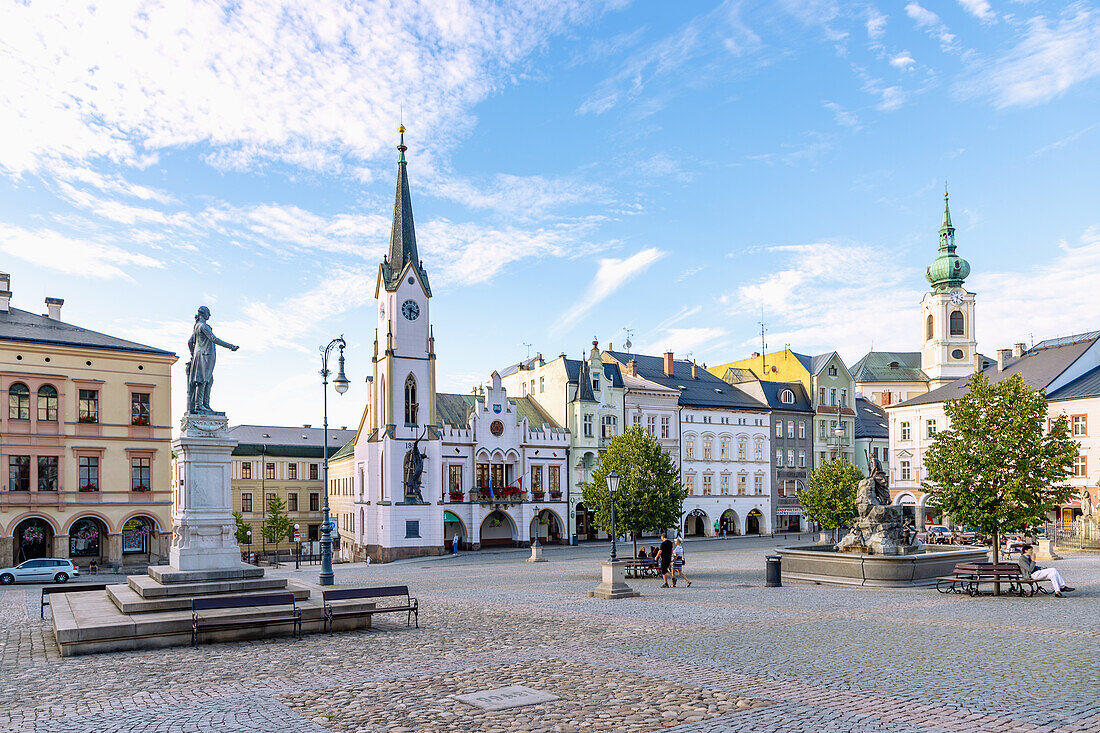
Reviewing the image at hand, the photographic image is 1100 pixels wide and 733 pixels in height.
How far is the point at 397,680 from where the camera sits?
40.3 ft

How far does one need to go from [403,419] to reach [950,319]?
73.9 m

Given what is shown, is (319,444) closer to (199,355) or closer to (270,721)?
(199,355)

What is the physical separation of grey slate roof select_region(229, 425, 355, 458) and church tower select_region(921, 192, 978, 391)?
6867 cm

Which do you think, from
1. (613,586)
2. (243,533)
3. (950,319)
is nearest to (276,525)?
(243,533)

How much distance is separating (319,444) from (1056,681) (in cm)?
7390

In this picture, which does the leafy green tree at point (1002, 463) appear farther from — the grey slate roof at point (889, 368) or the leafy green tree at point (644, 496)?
the grey slate roof at point (889, 368)

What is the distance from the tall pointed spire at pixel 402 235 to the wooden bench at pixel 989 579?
37.2 meters

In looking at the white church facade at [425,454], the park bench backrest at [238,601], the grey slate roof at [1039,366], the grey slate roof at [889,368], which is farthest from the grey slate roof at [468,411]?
the grey slate roof at [889,368]

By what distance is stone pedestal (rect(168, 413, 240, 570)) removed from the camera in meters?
18.7

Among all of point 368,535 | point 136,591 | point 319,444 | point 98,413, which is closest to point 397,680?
point 136,591

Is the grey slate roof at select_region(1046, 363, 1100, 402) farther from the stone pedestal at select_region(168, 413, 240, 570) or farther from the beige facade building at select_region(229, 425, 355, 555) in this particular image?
the stone pedestal at select_region(168, 413, 240, 570)

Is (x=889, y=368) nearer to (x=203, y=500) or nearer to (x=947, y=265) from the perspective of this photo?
(x=947, y=265)

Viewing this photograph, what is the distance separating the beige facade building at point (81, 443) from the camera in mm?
40656

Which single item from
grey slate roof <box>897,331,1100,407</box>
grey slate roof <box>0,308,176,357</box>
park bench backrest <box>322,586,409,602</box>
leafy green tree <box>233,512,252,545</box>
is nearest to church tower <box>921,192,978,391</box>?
grey slate roof <box>897,331,1100,407</box>
